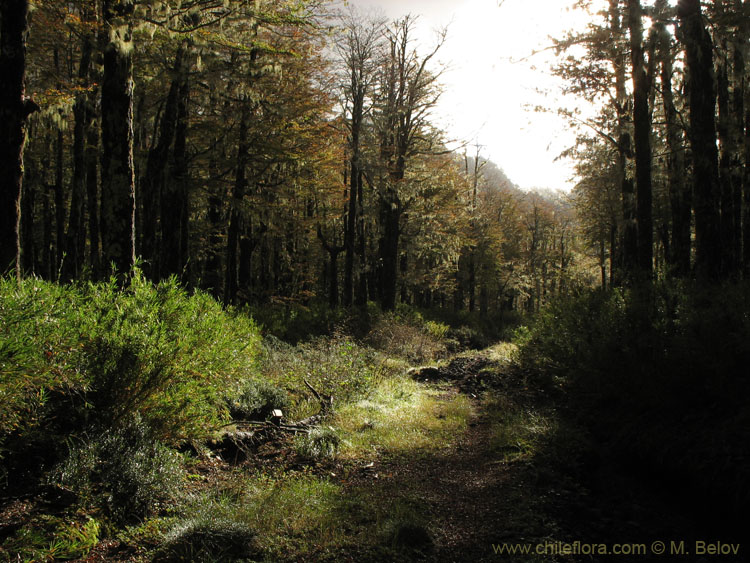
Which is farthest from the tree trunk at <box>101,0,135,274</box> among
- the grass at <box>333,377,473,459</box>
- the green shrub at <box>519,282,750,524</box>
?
the green shrub at <box>519,282,750,524</box>

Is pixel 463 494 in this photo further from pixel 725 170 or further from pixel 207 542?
pixel 725 170

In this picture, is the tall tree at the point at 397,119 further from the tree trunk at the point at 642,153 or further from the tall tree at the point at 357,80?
the tree trunk at the point at 642,153

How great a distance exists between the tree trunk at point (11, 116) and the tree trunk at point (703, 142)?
1109cm

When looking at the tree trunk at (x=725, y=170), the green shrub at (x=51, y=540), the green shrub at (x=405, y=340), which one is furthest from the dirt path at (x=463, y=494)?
the tree trunk at (x=725, y=170)

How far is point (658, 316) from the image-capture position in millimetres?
6348

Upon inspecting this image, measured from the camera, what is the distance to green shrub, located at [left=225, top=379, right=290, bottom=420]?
6465 millimetres

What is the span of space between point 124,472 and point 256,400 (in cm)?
306

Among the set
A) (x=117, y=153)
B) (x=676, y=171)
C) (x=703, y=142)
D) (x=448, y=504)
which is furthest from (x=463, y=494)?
(x=676, y=171)

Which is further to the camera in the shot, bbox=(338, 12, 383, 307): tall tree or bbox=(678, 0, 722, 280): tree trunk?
bbox=(338, 12, 383, 307): tall tree

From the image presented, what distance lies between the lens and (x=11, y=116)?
592 centimetres

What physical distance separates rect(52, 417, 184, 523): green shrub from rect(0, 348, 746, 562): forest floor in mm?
277

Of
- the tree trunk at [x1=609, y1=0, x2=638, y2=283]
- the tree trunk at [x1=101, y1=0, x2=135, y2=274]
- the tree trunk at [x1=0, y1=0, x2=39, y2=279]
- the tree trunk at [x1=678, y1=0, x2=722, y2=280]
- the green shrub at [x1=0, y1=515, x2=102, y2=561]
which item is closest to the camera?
the green shrub at [x1=0, y1=515, x2=102, y2=561]

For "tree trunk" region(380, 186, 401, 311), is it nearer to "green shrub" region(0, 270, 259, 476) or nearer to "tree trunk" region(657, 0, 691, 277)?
"tree trunk" region(657, 0, 691, 277)

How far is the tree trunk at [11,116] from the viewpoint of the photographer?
5879mm
